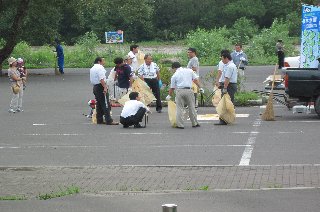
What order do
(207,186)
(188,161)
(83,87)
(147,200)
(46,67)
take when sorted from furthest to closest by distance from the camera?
(46,67) → (83,87) → (188,161) → (207,186) → (147,200)

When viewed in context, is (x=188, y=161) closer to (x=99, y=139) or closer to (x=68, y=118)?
(x=99, y=139)

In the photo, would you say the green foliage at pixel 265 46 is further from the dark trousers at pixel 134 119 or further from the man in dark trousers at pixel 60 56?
the dark trousers at pixel 134 119

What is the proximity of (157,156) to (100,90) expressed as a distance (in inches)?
243

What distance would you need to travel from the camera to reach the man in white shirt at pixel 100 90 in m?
22.0

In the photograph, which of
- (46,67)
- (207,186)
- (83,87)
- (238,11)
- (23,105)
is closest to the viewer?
(207,186)

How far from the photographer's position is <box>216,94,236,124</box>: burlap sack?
21.0 m

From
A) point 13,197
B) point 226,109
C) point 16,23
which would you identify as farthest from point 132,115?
point 13,197

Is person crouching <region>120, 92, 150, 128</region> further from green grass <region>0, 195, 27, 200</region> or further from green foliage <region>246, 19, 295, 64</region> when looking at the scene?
green foliage <region>246, 19, 295, 64</region>

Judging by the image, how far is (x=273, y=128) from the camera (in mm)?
20594

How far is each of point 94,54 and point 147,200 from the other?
47.7 m

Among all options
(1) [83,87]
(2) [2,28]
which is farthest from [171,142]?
(2) [2,28]

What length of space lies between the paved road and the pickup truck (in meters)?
0.56

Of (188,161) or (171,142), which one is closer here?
(188,161)

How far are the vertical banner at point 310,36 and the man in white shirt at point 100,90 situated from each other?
26.6 ft
